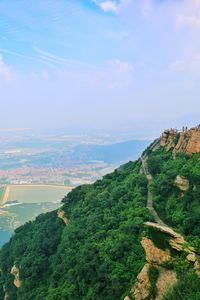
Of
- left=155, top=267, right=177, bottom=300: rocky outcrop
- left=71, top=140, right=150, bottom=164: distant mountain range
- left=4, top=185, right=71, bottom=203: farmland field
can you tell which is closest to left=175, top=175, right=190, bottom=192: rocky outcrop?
left=155, top=267, right=177, bottom=300: rocky outcrop

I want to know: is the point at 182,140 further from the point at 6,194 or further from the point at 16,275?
the point at 6,194

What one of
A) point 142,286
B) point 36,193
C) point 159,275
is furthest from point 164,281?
point 36,193

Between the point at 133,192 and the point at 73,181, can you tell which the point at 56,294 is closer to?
the point at 133,192

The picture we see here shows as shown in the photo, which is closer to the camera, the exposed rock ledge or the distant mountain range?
the exposed rock ledge

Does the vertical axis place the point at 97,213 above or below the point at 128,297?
above

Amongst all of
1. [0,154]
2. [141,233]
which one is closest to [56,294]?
[141,233]

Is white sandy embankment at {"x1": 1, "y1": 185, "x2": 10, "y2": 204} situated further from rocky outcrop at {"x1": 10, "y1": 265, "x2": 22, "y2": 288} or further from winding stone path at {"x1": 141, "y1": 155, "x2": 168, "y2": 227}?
winding stone path at {"x1": 141, "y1": 155, "x2": 168, "y2": 227}

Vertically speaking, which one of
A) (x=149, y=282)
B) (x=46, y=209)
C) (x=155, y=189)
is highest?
(x=155, y=189)
